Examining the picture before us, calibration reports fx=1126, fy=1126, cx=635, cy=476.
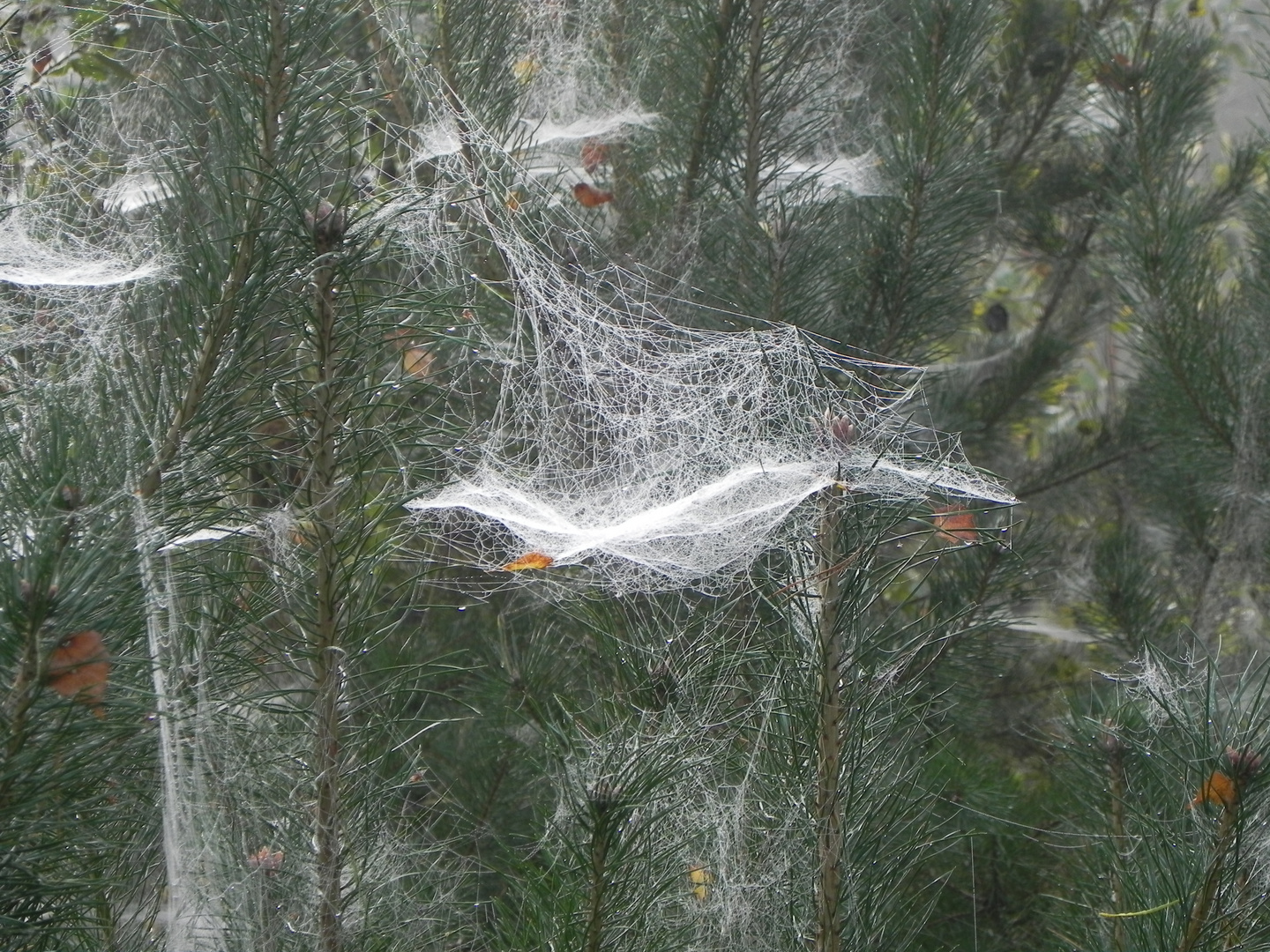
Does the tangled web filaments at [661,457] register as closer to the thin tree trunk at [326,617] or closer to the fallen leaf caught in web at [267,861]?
the thin tree trunk at [326,617]

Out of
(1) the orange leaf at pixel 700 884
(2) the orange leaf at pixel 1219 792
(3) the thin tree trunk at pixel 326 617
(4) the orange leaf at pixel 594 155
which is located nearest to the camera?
(2) the orange leaf at pixel 1219 792

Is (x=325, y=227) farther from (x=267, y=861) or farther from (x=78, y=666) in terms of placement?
(x=267, y=861)

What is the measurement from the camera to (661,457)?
4.33ft

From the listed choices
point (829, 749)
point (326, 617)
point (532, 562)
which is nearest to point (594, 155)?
point (532, 562)

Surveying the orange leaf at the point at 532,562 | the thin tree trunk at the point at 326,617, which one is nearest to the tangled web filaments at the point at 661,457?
the orange leaf at the point at 532,562

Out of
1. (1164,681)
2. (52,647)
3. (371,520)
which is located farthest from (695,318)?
(52,647)

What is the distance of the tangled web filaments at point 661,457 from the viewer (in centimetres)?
112

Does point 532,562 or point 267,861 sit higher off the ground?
point 532,562

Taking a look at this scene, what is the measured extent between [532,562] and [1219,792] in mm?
656

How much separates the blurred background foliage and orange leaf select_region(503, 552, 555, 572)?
56 mm

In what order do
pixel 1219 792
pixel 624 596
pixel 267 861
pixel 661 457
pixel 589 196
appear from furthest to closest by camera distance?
1. pixel 589 196
2. pixel 661 457
3. pixel 624 596
4. pixel 267 861
5. pixel 1219 792

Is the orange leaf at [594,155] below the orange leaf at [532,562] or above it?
above

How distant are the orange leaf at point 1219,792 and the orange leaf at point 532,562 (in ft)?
2.04

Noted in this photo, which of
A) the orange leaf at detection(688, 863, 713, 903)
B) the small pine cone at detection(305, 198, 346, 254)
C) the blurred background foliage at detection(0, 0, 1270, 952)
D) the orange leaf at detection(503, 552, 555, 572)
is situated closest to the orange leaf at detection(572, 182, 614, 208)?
the blurred background foliage at detection(0, 0, 1270, 952)
